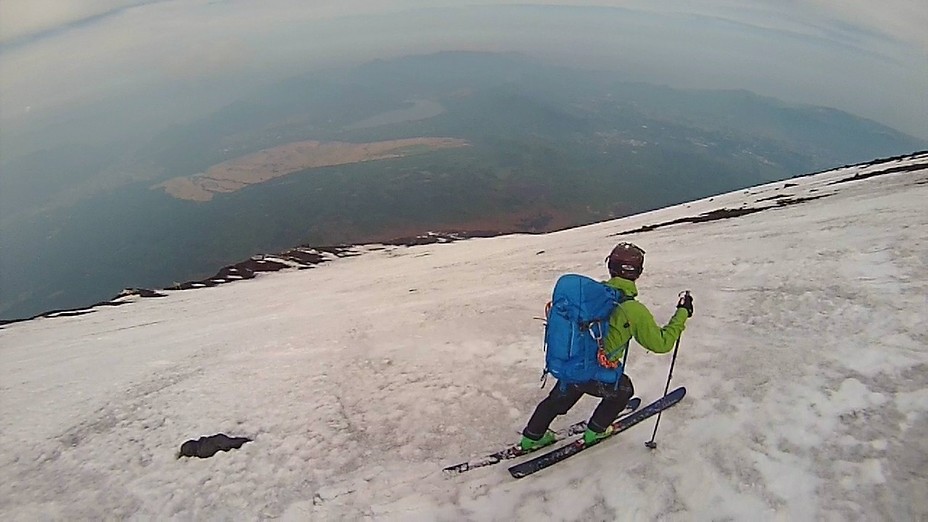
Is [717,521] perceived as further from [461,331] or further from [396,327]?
[396,327]

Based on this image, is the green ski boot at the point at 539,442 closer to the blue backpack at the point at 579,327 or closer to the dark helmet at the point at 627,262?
the blue backpack at the point at 579,327

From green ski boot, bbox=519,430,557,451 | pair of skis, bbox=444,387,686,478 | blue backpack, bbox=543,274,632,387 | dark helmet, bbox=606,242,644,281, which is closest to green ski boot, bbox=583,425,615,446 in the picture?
pair of skis, bbox=444,387,686,478

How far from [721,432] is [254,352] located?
13.1 metres

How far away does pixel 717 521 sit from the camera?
6.77m

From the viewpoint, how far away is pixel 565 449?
27.3ft

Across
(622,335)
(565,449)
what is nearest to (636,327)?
(622,335)

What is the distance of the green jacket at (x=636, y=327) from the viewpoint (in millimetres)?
6281

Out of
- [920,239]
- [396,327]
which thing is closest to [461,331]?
[396,327]

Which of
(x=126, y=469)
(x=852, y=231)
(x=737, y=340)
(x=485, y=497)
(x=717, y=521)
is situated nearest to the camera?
(x=717, y=521)

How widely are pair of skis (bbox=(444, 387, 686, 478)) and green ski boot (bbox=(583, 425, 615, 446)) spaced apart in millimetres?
69

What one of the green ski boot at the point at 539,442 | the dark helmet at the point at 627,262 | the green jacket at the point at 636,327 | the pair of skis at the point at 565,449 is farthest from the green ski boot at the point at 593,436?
the dark helmet at the point at 627,262

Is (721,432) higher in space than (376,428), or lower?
higher

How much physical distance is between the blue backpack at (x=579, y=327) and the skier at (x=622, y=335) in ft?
0.39

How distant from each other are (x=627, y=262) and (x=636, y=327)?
0.80 metres
